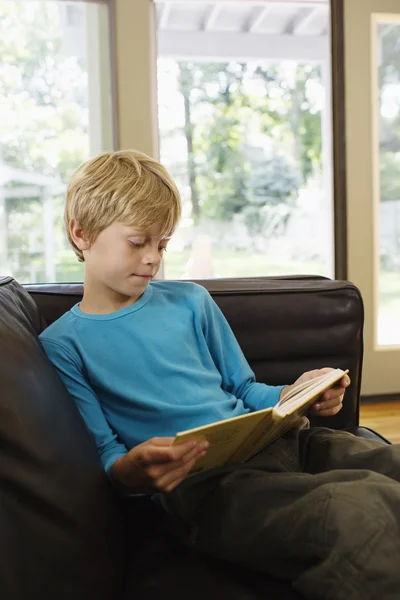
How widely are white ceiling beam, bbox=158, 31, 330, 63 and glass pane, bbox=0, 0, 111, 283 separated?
43cm

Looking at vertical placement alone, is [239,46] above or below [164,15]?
below

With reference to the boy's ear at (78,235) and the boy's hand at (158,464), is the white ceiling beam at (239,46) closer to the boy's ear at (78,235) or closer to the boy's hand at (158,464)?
the boy's ear at (78,235)

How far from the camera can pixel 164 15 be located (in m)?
3.37

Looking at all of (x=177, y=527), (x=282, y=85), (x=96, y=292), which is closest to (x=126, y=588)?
(x=177, y=527)

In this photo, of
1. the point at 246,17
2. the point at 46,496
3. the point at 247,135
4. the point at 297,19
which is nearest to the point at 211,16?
the point at 246,17

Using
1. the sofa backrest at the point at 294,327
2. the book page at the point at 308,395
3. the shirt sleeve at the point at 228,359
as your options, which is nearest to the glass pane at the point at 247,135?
the sofa backrest at the point at 294,327

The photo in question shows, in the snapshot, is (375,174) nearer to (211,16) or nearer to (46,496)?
(211,16)

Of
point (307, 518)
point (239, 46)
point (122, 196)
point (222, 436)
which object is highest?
point (239, 46)

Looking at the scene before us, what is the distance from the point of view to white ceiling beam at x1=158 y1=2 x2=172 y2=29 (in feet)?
10.9

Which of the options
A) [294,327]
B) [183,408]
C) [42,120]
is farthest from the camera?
[42,120]

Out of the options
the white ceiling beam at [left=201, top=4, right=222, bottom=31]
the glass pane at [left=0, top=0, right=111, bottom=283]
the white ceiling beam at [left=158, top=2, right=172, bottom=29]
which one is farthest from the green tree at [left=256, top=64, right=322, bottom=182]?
the glass pane at [left=0, top=0, right=111, bottom=283]

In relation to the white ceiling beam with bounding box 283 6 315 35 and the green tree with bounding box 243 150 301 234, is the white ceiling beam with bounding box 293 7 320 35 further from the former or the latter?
the green tree with bounding box 243 150 301 234

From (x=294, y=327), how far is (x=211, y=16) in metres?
2.57

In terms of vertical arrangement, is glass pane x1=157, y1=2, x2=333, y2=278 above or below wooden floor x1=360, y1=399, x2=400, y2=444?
above
